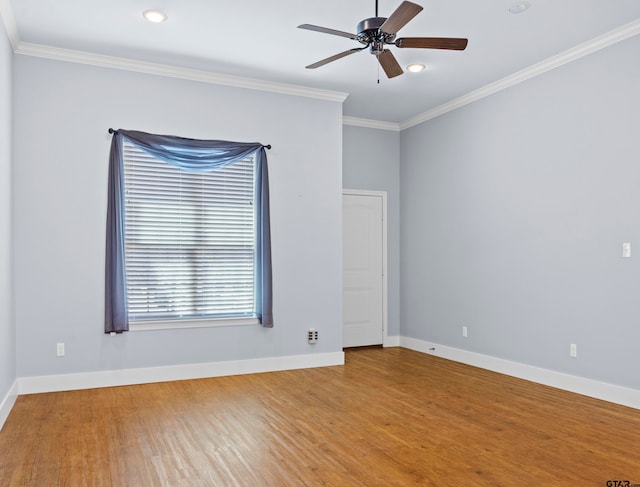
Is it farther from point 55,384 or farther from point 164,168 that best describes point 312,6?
point 55,384

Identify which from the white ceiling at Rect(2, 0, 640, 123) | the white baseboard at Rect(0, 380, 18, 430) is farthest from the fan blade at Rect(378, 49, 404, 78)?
the white baseboard at Rect(0, 380, 18, 430)

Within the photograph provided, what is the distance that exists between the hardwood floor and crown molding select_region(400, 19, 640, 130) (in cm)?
306

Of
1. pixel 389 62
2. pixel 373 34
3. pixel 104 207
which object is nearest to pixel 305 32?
pixel 389 62

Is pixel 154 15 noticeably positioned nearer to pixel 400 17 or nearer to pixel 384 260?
pixel 400 17

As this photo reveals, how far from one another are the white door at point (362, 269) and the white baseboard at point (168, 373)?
99 cm

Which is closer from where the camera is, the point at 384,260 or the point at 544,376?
the point at 544,376

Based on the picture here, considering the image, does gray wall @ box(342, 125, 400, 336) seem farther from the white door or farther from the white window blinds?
the white window blinds

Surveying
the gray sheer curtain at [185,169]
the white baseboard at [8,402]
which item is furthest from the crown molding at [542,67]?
the white baseboard at [8,402]

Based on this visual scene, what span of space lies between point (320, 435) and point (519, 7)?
11.3ft

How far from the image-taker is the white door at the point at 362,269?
6.75 metres

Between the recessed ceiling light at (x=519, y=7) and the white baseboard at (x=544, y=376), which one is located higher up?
the recessed ceiling light at (x=519, y=7)

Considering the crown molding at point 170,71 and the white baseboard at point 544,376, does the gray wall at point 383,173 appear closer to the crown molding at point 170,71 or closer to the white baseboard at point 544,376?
the white baseboard at point 544,376

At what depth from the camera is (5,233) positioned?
4008mm

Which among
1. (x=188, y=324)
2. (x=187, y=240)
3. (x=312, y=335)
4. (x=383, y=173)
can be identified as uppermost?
(x=383, y=173)
